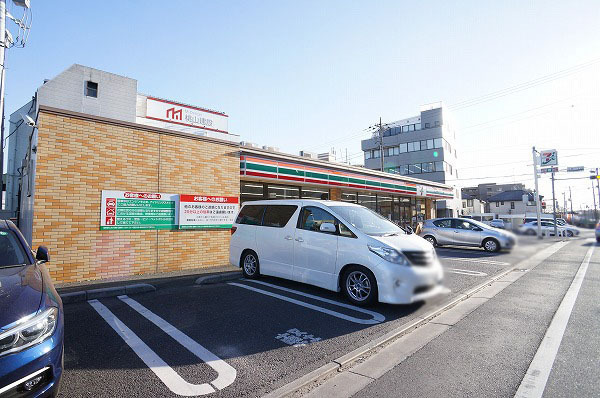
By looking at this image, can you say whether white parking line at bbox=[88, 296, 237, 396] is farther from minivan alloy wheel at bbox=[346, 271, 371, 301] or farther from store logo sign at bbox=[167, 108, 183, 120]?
store logo sign at bbox=[167, 108, 183, 120]

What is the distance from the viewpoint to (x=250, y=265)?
822 centimetres

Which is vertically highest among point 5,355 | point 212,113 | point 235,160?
point 212,113

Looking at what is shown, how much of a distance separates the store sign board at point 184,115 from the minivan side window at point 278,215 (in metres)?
24.0

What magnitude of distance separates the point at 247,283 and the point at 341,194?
9467mm

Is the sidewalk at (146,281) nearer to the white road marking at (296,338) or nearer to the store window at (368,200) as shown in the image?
the white road marking at (296,338)

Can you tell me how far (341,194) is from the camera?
648 inches

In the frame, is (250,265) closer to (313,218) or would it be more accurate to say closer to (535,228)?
(313,218)

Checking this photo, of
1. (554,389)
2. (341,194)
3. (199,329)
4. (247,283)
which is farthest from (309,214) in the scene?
(341,194)

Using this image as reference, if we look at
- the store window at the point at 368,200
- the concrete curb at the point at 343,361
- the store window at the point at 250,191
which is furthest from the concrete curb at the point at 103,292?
the store window at the point at 368,200

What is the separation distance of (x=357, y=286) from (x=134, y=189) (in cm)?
703

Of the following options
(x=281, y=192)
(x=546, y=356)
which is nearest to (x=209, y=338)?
(x=546, y=356)

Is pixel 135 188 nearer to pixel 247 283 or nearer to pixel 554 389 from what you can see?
pixel 247 283

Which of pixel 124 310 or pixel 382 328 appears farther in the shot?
pixel 124 310

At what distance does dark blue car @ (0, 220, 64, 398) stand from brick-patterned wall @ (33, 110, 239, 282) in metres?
5.02
